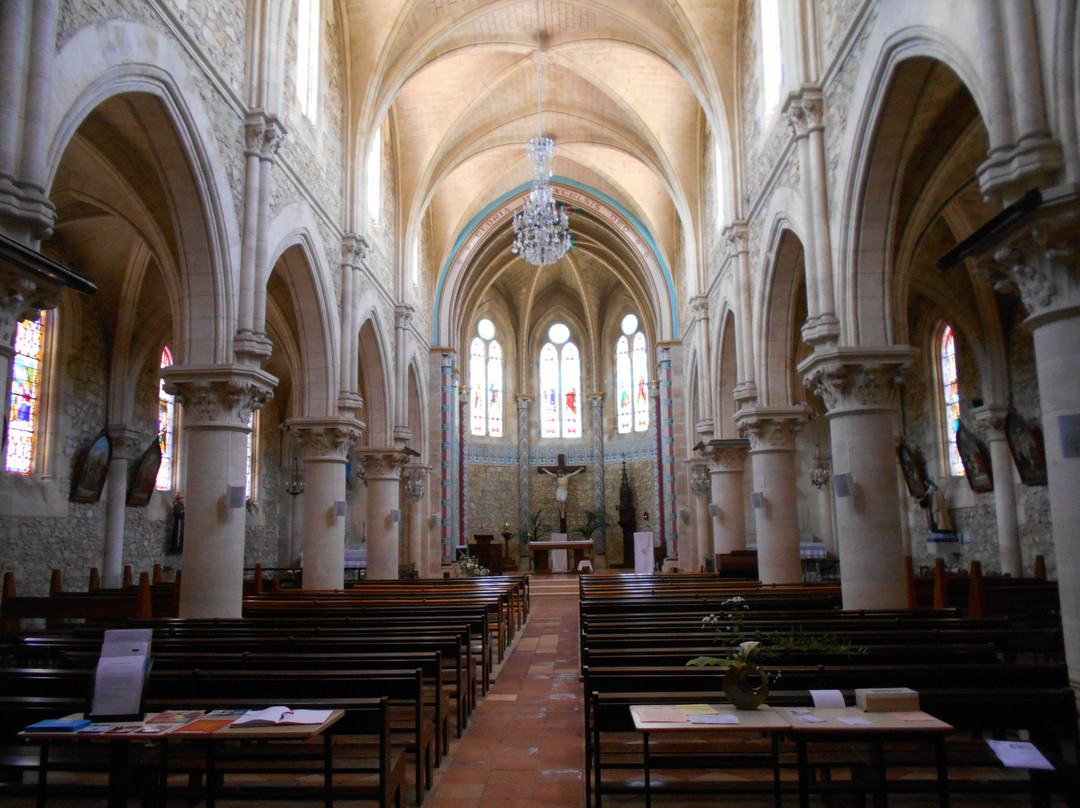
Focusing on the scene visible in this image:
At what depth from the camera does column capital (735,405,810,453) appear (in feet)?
54.6

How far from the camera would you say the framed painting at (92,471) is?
58.3 feet

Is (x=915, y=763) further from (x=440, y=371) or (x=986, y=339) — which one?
(x=440, y=371)

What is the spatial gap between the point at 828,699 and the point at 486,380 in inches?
1400

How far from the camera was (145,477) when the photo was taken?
63.9ft

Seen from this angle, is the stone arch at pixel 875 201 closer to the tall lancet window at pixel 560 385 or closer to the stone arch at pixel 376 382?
the stone arch at pixel 376 382

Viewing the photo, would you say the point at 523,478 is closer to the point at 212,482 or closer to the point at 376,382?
the point at 376,382

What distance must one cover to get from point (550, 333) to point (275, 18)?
28.4m

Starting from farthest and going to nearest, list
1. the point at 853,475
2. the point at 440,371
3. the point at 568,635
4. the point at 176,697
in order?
the point at 440,371, the point at 568,635, the point at 853,475, the point at 176,697

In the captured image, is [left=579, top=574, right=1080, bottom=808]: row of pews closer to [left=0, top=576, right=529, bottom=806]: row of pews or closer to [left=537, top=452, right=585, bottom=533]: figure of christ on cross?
[left=0, top=576, right=529, bottom=806]: row of pews

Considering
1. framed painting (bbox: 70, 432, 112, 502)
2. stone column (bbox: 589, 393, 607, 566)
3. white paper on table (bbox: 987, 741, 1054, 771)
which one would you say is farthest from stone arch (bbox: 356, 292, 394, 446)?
white paper on table (bbox: 987, 741, 1054, 771)

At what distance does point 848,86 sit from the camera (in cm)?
1173

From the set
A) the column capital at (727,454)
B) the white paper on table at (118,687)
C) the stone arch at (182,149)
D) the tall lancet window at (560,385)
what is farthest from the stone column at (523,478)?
the white paper on table at (118,687)

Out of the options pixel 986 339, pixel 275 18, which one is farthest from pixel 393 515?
pixel 986 339

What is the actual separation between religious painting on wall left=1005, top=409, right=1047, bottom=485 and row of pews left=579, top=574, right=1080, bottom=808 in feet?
29.5
